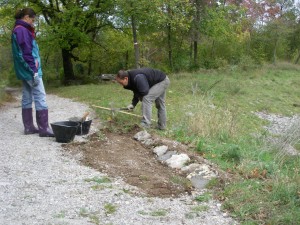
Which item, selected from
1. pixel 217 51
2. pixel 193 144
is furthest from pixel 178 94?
pixel 217 51

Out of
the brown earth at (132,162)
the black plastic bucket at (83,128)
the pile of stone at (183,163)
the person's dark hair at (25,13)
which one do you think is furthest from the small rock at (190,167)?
the person's dark hair at (25,13)

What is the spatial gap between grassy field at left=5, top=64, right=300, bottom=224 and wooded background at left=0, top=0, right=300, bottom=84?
11.4ft

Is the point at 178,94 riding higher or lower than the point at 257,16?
lower

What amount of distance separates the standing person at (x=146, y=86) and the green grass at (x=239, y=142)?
359 mm

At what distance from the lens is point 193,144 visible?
6.62m

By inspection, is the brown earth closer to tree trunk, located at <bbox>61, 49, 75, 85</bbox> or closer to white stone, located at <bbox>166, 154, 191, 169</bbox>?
white stone, located at <bbox>166, 154, 191, 169</bbox>

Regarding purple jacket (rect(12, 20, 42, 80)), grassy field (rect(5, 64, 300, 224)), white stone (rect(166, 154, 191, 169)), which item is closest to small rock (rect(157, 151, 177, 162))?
white stone (rect(166, 154, 191, 169))

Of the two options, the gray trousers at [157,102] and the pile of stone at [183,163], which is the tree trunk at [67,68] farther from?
the pile of stone at [183,163]

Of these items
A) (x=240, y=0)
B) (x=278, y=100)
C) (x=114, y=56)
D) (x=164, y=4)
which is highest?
(x=240, y=0)

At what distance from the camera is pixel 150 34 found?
22500 mm

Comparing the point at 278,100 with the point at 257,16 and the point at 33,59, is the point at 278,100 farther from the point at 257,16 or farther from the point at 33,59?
the point at 257,16

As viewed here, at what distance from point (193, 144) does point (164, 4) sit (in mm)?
10805

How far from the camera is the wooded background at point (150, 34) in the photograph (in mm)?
16750

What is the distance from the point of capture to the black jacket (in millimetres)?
7434
